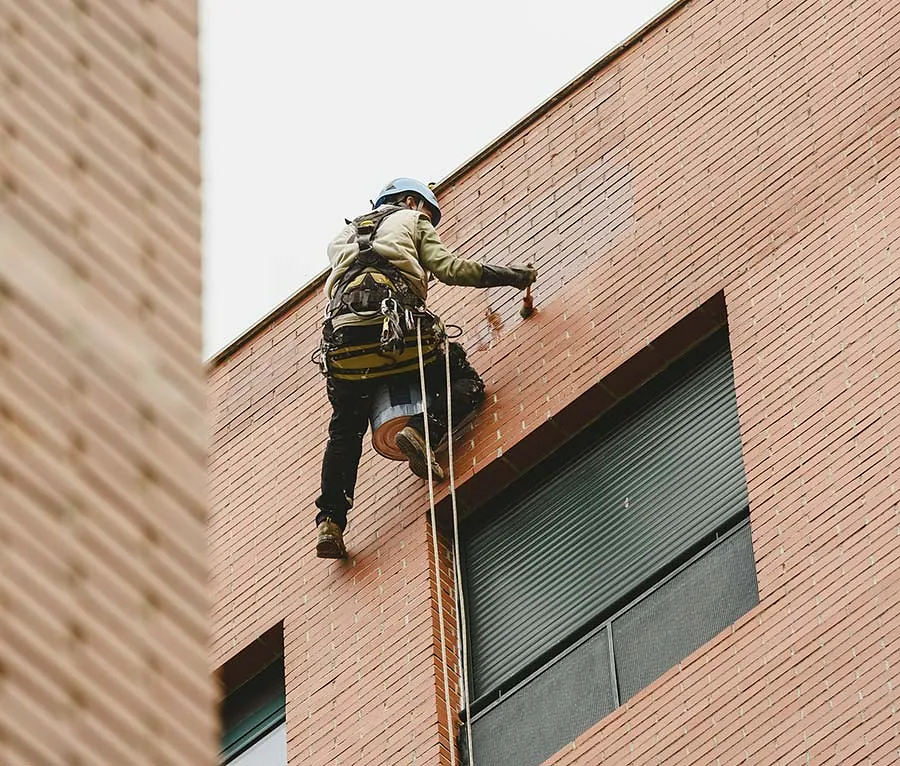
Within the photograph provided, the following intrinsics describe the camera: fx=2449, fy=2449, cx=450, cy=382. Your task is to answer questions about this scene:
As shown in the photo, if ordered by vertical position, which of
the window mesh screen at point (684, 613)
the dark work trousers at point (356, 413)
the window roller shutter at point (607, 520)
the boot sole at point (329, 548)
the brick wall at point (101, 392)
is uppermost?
the brick wall at point (101, 392)

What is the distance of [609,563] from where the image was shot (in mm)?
12750

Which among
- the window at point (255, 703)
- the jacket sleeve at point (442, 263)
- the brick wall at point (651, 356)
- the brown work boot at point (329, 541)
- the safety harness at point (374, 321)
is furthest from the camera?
the window at point (255, 703)

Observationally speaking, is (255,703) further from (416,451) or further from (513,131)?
(513,131)

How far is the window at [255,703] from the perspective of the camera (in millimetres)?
13891

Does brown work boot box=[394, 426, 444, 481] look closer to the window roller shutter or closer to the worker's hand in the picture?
the window roller shutter

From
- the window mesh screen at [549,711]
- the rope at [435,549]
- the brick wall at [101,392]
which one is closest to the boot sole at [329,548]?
the rope at [435,549]

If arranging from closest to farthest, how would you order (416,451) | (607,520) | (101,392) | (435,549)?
(101,392), (607,520), (435,549), (416,451)

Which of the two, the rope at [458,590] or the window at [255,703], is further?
the window at [255,703]

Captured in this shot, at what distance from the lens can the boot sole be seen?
13.7 m

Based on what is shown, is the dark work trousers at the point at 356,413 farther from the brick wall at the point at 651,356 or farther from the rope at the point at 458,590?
the brick wall at the point at 651,356

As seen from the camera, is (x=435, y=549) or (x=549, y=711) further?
(x=435, y=549)

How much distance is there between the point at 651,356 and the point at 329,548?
2.11 metres

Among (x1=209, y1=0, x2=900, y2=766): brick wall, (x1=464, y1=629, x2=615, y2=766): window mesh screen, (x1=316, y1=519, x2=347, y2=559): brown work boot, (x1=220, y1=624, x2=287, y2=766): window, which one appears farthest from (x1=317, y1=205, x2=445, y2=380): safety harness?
(x1=464, y1=629, x2=615, y2=766): window mesh screen

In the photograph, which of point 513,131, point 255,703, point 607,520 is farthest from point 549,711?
point 513,131
